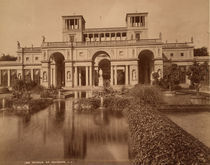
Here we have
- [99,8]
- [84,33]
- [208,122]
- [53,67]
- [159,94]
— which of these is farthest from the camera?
[84,33]

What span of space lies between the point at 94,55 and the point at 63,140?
2901 cm

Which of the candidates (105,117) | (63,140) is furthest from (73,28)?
(63,140)

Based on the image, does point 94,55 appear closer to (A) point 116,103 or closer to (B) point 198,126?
(A) point 116,103

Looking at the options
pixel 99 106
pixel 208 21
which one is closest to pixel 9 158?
pixel 99 106

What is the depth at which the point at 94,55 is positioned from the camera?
113ft

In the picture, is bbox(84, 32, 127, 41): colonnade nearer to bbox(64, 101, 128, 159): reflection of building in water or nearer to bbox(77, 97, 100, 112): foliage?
bbox(77, 97, 100, 112): foliage

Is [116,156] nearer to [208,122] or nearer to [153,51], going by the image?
[208,122]

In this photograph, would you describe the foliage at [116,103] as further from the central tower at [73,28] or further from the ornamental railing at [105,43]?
the central tower at [73,28]

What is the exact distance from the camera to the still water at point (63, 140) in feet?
17.7

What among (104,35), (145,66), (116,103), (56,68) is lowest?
(116,103)

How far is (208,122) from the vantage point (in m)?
8.43

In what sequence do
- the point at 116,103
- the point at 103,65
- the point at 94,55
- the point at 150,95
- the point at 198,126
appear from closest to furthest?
the point at 198,126
the point at 150,95
the point at 116,103
the point at 94,55
the point at 103,65

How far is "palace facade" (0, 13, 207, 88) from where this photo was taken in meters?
32.6

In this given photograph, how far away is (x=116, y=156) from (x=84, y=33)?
39885mm
